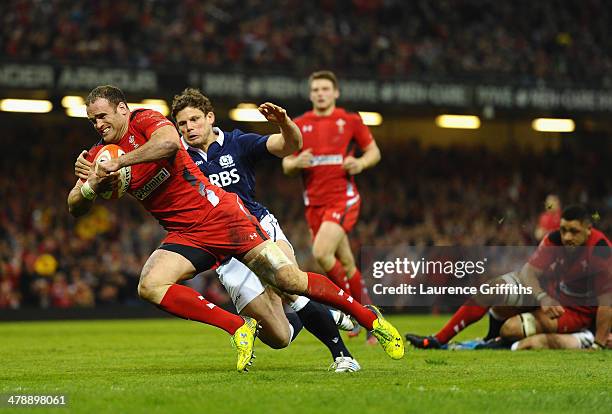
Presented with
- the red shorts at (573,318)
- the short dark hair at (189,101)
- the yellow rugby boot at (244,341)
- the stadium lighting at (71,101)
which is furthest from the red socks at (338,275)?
the stadium lighting at (71,101)

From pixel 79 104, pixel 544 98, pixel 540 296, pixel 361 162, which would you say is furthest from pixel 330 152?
pixel 544 98

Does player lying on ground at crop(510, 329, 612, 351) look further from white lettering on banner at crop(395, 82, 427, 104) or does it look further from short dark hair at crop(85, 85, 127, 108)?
white lettering on banner at crop(395, 82, 427, 104)

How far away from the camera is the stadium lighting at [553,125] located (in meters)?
27.4

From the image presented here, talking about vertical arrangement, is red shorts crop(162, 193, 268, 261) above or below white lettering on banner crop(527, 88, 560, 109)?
below

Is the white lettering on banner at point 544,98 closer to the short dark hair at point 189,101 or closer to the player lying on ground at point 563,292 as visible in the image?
the player lying on ground at point 563,292

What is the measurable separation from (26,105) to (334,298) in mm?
17542

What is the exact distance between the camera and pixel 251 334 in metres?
7.47

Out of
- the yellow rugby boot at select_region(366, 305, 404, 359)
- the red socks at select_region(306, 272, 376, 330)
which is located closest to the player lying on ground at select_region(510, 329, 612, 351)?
the yellow rugby boot at select_region(366, 305, 404, 359)

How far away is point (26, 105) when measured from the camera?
23.6 m

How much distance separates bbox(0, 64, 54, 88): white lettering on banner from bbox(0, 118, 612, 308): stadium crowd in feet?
9.98

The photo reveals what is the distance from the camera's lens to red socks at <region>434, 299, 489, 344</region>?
10391mm

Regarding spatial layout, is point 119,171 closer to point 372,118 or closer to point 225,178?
point 225,178

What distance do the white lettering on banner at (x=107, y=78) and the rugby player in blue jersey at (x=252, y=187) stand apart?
13550mm

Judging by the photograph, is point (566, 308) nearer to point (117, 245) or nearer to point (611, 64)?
point (117, 245)
